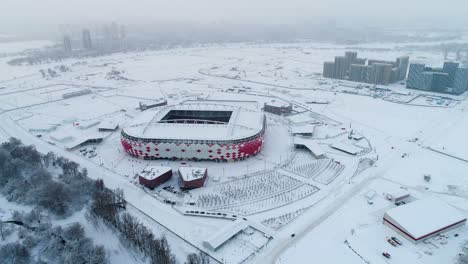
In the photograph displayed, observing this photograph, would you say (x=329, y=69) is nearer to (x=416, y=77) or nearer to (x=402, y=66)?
(x=402, y=66)

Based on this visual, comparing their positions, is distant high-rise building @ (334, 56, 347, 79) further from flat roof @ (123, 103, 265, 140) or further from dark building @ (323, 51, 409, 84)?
flat roof @ (123, 103, 265, 140)

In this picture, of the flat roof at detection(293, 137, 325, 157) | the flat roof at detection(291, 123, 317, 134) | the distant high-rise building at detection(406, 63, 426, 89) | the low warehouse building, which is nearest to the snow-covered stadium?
the flat roof at detection(293, 137, 325, 157)

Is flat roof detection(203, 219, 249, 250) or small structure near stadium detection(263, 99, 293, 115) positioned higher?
small structure near stadium detection(263, 99, 293, 115)

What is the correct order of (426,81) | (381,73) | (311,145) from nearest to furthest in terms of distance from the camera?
(311,145)
(426,81)
(381,73)

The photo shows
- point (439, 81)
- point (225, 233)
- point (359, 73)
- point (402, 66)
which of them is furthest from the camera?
point (402, 66)

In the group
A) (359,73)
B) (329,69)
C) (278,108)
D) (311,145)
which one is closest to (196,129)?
(311,145)

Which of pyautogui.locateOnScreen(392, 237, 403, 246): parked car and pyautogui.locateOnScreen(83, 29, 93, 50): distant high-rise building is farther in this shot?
pyautogui.locateOnScreen(83, 29, 93, 50): distant high-rise building
